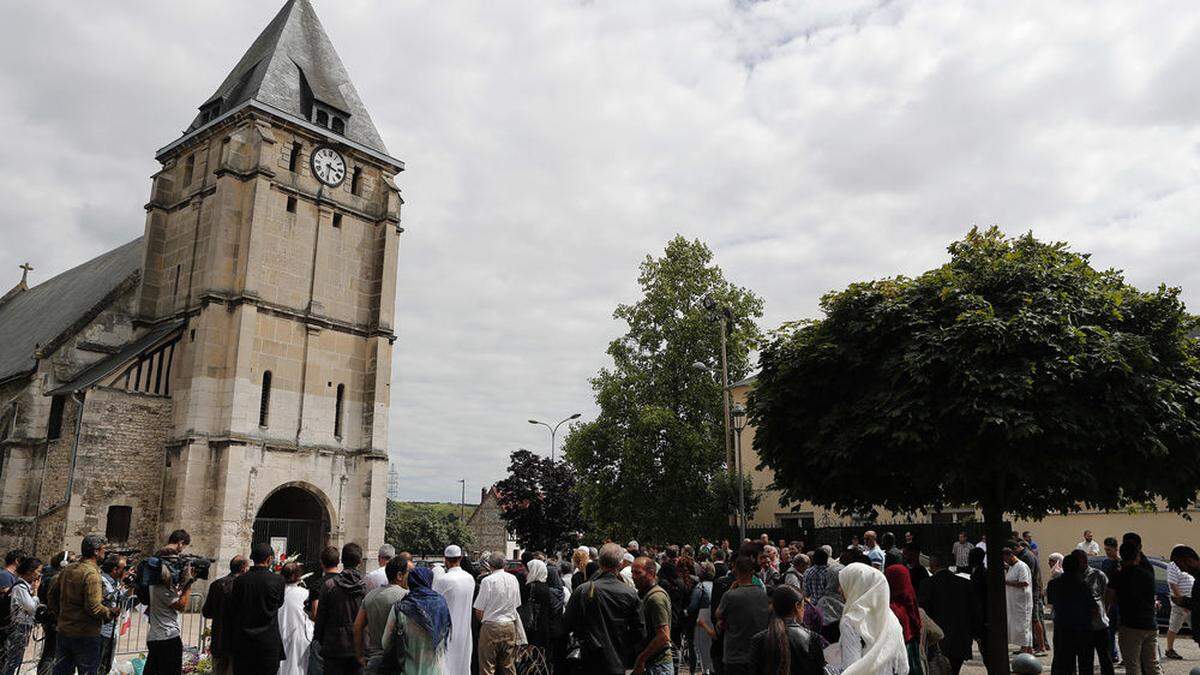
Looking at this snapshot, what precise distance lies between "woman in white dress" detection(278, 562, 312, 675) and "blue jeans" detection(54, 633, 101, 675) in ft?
6.07

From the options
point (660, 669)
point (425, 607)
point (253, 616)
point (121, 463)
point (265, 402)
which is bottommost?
point (660, 669)

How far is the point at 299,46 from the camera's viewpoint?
33156 mm

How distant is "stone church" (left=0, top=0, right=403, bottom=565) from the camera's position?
26266 mm

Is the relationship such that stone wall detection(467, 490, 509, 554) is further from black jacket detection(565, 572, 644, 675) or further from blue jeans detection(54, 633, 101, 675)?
black jacket detection(565, 572, 644, 675)

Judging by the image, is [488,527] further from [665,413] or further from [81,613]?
[81,613]

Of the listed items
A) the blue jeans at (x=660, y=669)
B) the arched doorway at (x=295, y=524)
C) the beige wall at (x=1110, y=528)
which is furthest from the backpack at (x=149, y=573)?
the arched doorway at (x=295, y=524)

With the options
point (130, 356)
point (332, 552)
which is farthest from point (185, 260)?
point (332, 552)

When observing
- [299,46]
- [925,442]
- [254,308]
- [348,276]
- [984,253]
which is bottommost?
[925,442]

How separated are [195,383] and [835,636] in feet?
81.1

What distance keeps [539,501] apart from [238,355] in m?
19.4

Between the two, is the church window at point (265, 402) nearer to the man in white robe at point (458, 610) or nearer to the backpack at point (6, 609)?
the backpack at point (6, 609)

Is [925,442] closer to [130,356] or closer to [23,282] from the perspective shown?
[130,356]

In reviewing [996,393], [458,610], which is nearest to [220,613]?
[458,610]

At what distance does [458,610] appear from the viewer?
819 cm
